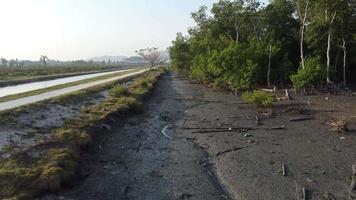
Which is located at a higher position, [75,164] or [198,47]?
[198,47]

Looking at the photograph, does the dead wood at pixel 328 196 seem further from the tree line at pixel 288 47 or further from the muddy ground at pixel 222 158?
the tree line at pixel 288 47

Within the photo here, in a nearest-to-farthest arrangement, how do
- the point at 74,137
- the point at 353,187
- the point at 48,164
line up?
the point at 353,187 < the point at 48,164 < the point at 74,137

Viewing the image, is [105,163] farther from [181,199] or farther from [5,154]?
[181,199]

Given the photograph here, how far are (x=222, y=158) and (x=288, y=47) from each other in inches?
1450

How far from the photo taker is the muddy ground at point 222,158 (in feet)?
50.1

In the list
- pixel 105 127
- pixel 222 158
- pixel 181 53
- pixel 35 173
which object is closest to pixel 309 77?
pixel 105 127

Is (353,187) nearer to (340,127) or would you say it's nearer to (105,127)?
(340,127)

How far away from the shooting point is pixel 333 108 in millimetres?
31906

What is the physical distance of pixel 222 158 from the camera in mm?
19859

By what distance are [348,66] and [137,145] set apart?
37.0 metres

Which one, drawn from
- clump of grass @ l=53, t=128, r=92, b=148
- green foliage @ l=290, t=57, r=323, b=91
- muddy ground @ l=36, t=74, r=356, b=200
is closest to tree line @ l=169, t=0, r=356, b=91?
green foliage @ l=290, t=57, r=323, b=91

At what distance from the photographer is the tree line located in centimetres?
4291

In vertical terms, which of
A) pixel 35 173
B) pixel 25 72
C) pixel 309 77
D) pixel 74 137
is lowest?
pixel 35 173

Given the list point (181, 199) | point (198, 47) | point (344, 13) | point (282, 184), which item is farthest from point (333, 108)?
point (198, 47)
